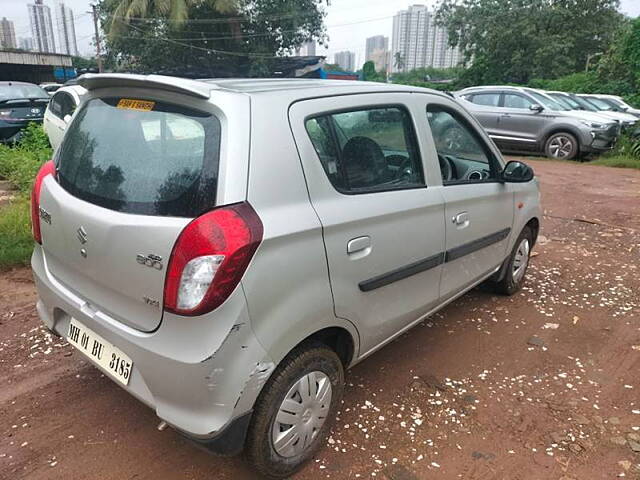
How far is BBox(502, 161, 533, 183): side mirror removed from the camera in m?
3.47

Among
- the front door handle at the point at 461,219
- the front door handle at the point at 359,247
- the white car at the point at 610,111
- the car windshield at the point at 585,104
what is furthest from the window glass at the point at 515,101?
the front door handle at the point at 359,247

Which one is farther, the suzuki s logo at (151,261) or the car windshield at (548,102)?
the car windshield at (548,102)

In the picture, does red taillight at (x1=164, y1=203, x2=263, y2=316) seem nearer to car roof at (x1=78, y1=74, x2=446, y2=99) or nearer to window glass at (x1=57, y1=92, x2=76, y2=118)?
car roof at (x1=78, y1=74, x2=446, y2=99)

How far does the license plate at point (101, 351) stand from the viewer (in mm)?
2045

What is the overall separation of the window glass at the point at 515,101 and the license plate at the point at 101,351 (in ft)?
39.4

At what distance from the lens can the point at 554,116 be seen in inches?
457

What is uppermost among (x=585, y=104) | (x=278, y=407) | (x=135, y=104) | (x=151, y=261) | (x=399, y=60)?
(x=399, y=60)

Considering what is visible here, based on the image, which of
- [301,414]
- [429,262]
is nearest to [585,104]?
[429,262]

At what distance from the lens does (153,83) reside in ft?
6.70

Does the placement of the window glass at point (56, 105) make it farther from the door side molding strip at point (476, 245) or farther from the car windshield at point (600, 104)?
the car windshield at point (600, 104)

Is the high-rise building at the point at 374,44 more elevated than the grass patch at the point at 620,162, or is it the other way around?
the high-rise building at the point at 374,44

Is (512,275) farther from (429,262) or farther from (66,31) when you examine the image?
(66,31)

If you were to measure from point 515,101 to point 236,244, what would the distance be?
12.1 m

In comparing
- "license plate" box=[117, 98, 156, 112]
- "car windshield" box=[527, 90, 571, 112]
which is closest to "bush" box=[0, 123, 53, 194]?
"license plate" box=[117, 98, 156, 112]
